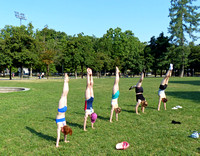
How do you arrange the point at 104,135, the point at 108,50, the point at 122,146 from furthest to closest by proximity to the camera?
the point at 108,50, the point at 104,135, the point at 122,146

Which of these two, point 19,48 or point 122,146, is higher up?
point 19,48

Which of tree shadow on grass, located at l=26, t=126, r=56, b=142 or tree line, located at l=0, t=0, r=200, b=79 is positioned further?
tree line, located at l=0, t=0, r=200, b=79

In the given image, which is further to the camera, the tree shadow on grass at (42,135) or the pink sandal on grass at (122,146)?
the tree shadow on grass at (42,135)

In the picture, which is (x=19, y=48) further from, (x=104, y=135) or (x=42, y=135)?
(x=104, y=135)

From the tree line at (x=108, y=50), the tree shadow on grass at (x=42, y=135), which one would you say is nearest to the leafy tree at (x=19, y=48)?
the tree line at (x=108, y=50)

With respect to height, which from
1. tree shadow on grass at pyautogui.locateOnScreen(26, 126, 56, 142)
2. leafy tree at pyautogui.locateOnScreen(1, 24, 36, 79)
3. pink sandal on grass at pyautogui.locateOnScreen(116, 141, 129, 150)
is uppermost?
leafy tree at pyautogui.locateOnScreen(1, 24, 36, 79)

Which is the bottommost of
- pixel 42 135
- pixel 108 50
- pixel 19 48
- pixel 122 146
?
pixel 42 135

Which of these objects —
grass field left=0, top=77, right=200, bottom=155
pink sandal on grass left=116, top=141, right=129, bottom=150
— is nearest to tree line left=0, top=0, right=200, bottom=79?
grass field left=0, top=77, right=200, bottom=155

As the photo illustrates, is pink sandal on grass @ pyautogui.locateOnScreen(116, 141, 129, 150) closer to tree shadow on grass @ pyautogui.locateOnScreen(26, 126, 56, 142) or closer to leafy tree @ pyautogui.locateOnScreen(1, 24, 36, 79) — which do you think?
tree shadow on grass @ pyautogui.locateOnScreen(26, 126, 56, 142)

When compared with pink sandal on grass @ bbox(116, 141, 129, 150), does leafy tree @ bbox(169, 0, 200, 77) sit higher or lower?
higher

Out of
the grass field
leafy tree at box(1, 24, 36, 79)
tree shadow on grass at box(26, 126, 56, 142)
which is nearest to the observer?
the grass field

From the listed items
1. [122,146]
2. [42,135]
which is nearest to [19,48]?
[42,135]

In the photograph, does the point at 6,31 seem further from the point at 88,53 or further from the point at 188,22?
the point at 188,22

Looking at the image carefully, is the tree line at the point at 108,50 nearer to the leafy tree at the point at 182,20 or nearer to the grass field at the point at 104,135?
the leafy tree at the point at 182,20
